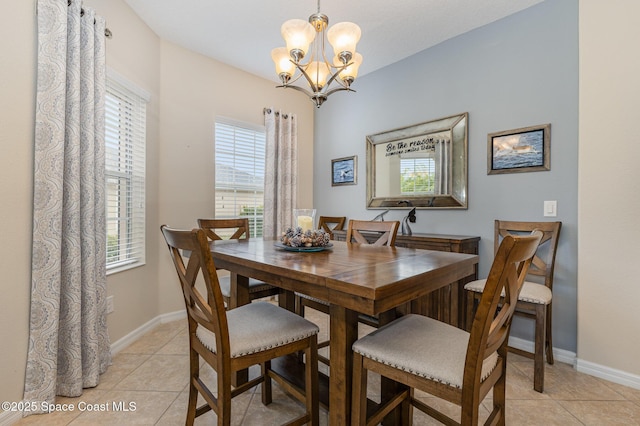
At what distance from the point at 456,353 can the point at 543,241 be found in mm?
1591

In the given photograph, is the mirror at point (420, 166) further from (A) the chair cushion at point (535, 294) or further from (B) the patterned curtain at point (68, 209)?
(B) the patterned curtain at point (68, 209)

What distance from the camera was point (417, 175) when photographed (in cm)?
304

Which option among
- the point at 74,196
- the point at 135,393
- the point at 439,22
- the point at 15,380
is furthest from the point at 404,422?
the point at 439,22

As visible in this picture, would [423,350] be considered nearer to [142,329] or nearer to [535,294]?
[535,294]

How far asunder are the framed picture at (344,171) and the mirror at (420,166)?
24 centimetres

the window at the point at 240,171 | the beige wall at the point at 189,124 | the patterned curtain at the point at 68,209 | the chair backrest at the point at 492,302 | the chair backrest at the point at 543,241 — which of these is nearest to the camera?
the chair backrest at the point at 492,302

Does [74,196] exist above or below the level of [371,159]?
below

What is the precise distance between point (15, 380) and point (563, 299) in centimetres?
343

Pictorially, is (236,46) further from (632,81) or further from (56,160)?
(632,81)

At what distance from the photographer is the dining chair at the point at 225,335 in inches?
44.3

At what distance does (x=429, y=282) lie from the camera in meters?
1.16

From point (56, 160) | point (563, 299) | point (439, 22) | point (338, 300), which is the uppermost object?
point (439, 22)

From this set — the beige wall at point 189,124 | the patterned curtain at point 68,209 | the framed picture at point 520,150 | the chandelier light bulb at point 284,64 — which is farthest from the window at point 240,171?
the framed picture at point 520,150

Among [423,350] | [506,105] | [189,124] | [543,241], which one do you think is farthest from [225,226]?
[506,105]
